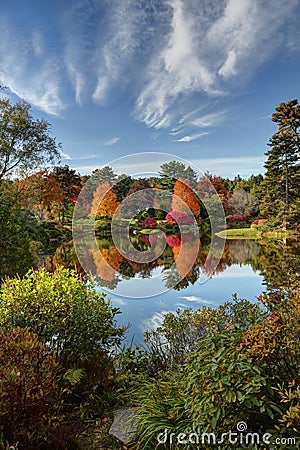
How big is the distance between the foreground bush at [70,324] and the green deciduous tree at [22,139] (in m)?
11.1

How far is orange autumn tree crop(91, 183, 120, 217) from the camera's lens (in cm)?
736

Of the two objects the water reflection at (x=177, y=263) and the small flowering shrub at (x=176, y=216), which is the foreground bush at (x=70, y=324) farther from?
the small flowering shrub at (x=176, y=216)

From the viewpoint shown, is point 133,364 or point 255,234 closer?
point 133,364

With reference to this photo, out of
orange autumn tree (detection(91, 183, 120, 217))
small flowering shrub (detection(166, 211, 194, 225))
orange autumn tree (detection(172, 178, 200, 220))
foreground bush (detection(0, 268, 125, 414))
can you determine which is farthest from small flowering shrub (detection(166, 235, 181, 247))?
foreground bush (detection(0, 268, 125, 414))

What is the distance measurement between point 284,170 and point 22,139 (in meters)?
11.9

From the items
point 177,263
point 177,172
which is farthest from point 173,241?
point 177,172

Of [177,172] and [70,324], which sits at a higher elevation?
[177,172]

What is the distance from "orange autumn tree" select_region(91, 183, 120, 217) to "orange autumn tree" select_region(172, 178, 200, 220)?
1.26 m

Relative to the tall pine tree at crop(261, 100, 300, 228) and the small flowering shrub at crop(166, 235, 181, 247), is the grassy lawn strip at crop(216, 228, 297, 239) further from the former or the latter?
the small flowering shrub at crop(166, 235, 181, 247)

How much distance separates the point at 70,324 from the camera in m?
2.37

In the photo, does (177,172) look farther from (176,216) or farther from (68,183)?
(68,183)

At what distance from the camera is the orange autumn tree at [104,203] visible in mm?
7360

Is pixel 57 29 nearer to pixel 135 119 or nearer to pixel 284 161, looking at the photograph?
pixel 135 119

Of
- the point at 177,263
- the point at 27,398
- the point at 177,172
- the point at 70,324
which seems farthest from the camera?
the point at 177,263
